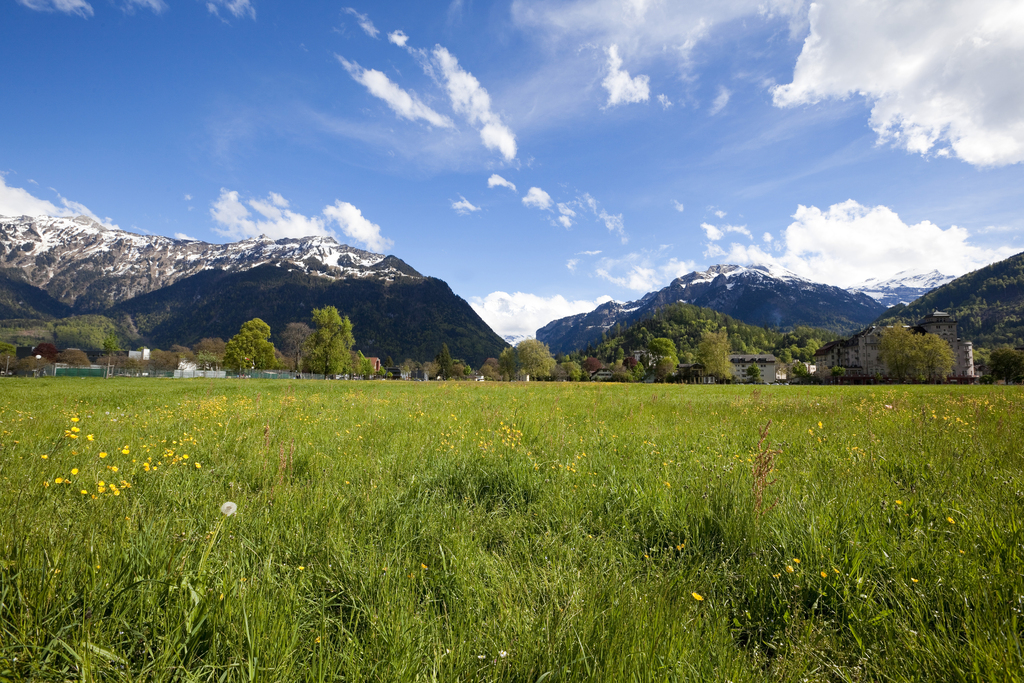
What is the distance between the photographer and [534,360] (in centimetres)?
9325

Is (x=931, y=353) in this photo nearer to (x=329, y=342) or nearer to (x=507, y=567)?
(x=507, y=567)

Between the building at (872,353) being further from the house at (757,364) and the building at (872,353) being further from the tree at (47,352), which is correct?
the tree at (47,352)

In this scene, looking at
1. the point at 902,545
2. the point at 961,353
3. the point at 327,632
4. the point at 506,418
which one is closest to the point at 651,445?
the point at 506,418

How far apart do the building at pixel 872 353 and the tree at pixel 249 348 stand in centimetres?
14092

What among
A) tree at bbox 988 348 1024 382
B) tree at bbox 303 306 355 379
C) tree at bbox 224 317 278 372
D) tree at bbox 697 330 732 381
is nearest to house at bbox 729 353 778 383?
tree at bbox 697 330 732 381

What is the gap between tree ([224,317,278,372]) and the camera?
72500 millimetres

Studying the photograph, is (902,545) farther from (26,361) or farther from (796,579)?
(26,361)

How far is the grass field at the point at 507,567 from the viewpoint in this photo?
75.2 inches

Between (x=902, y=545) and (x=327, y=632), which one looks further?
(x=902, y=545)

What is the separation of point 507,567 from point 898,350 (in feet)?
292

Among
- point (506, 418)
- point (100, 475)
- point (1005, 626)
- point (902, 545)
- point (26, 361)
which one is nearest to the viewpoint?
point (1005, 626)

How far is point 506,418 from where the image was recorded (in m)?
8.08

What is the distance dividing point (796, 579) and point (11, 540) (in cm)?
470

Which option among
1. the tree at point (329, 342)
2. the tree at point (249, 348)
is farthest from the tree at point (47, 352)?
the tree at point (329, 342)
